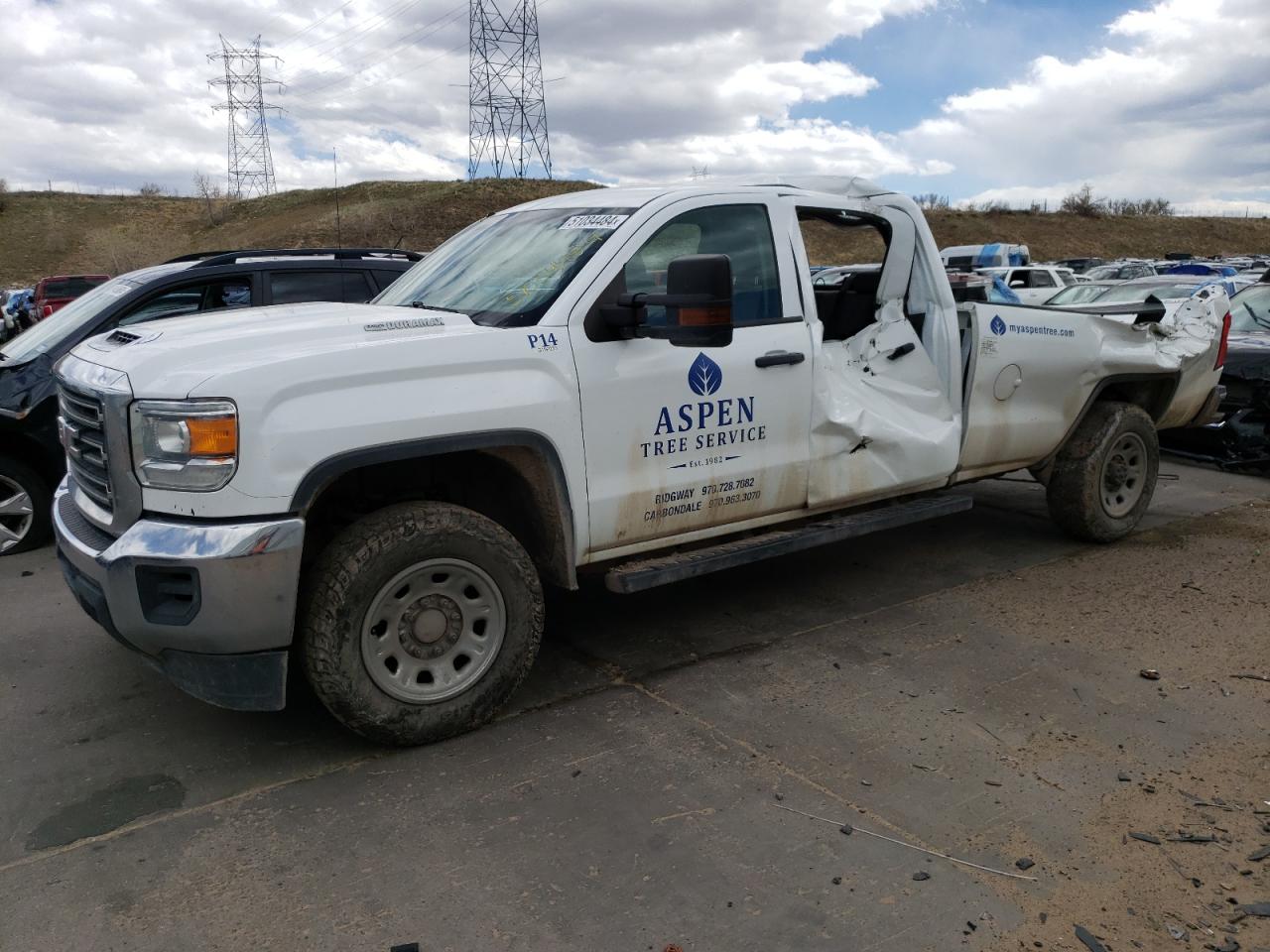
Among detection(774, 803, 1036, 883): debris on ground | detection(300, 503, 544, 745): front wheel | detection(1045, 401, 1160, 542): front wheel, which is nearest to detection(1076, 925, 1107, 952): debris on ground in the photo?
detection(774, 803, 1036, 883): debris on ground

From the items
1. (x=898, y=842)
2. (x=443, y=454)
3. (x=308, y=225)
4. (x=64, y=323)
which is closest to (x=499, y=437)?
(x=443, y=454)

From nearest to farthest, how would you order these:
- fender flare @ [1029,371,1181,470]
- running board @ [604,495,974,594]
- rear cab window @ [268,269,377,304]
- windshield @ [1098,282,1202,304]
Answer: running board @ [604,495,974,594] → fender flare @ [1029,371,1181,470] → rear cab window @ [268,269,377,304] → windshield @ [1098,282,1202,304]

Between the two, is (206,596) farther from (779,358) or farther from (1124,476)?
(1124,476)

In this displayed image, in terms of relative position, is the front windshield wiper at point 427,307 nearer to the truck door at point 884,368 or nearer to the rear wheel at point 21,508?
the truck door at point 884,368

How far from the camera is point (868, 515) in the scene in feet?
16.8

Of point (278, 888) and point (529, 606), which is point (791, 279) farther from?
Answer: point (278, 888)

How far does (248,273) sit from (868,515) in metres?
4.69

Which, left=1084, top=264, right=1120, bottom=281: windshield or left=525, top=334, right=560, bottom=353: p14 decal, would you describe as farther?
left=1084, top=264, right=1120, bottom=281: windshield

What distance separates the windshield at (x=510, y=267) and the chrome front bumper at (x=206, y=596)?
129 cm

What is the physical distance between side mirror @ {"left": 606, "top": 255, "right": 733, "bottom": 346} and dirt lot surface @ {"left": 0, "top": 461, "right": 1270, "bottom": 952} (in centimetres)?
155

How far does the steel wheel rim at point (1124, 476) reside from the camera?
254 inches

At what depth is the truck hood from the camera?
10.9 ft

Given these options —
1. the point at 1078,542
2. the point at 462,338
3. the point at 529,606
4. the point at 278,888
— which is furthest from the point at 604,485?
the point at 1078,542

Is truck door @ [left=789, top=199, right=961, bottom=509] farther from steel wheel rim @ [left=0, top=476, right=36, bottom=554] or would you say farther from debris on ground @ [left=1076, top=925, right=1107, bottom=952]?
steel wheel rim @ [left=0, top=476, right=36, bottom=554]
